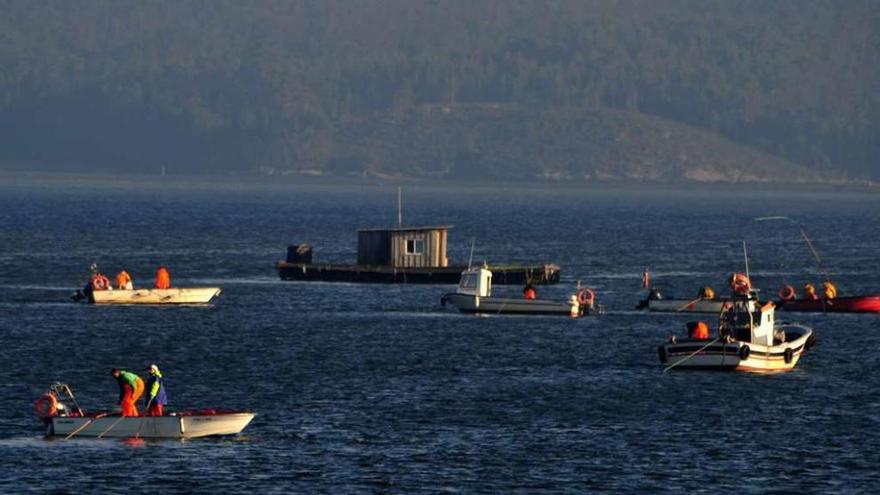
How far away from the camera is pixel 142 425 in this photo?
78.4 meters

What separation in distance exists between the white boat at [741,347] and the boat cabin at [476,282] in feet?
102

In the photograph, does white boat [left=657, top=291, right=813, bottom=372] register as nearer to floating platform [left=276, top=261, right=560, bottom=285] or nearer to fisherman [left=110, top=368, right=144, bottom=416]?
fisherman [left=110, top=368, right=144, bottom=416]

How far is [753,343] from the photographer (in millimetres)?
101312

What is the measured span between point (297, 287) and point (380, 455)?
77517mm

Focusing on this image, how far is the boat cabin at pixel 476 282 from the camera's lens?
133 metres

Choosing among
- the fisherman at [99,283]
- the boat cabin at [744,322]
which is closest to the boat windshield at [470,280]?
the fisherman at [99,283]

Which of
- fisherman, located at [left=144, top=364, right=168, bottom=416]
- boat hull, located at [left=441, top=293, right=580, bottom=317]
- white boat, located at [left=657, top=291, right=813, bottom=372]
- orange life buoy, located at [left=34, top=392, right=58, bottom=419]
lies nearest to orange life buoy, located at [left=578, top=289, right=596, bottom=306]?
boat hull, located at [left=441, top=293, right=580, bottom=317]

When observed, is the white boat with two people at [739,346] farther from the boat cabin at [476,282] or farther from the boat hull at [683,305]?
the boat cabin at [476,282]

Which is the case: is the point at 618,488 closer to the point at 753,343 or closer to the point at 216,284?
the point at 753,343

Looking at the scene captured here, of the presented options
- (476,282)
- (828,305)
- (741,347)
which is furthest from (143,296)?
(741,347)

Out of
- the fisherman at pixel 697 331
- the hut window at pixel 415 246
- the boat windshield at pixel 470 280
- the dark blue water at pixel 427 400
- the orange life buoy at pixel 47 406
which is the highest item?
the hut window at pixel 415 246

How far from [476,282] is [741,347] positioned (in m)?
35.7

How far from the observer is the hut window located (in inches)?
6216

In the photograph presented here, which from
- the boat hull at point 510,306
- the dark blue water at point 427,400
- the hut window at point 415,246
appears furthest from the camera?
the hut window at point 415,246
